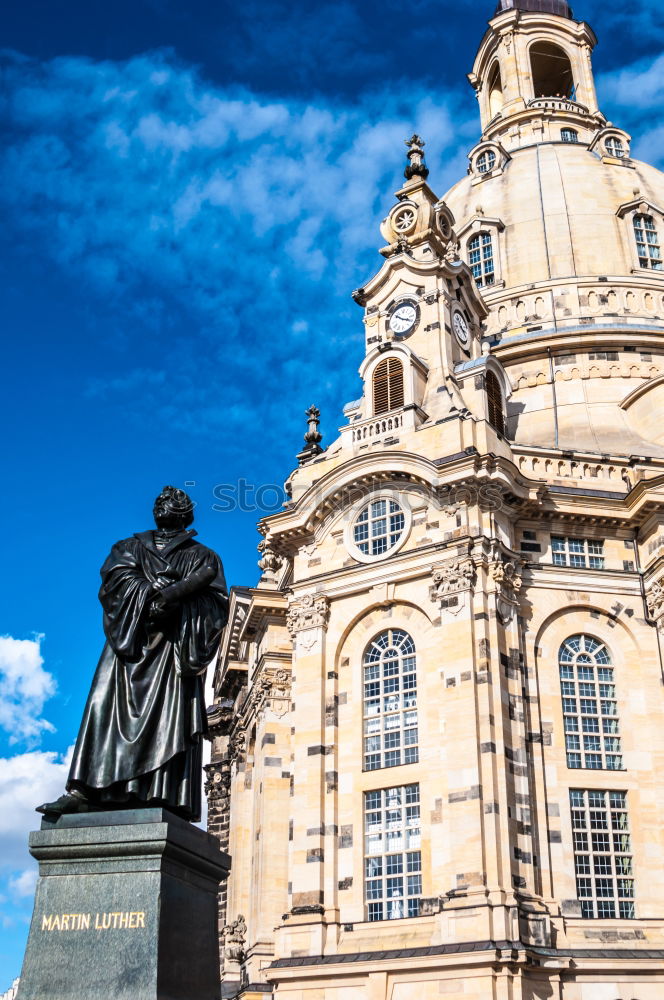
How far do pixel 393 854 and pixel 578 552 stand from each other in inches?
483

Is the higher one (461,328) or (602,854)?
(461,328)

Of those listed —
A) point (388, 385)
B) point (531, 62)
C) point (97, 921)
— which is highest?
point (531, 62)

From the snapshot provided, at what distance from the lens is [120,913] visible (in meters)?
9.62

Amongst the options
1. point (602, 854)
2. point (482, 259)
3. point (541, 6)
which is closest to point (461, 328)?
point (482, 259)

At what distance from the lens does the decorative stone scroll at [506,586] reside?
113 feet

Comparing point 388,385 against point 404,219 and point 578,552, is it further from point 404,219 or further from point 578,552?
point 578,552

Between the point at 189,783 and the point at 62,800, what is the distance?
1.22m

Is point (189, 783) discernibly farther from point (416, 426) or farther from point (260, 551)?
point (260, 551)

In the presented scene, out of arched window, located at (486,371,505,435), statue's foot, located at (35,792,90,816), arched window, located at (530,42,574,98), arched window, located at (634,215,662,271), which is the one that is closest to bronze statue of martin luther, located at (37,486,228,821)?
statue's foot, located at (35,792,90,816)

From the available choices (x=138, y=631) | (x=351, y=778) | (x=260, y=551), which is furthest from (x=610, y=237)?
(x=138, y=631)

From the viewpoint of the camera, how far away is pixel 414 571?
35.7 metres

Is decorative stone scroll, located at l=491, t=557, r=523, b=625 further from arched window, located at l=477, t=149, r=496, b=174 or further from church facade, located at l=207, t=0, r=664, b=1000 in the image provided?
arched window, located at l=477, t=149, r=496, b=174

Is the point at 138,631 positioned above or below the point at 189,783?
above

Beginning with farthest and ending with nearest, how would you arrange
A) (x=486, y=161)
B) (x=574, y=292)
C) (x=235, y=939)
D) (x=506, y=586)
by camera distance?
(x=486, y=161)
(x=574, y=292)
(x=235, y=939)
(x=506, y=586)
